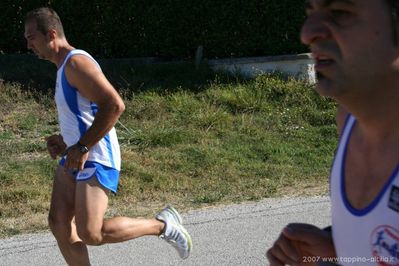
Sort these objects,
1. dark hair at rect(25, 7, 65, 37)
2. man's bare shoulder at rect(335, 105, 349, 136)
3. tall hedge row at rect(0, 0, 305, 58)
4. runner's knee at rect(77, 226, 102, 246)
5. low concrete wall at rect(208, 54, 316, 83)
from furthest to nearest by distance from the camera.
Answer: tall hedge row at rect(0, 0, 305, 58) → low concrete wall at rect(208, 54, 316, 83) → dark hair at rect(25, 7, 65, 37) → runner's knee at rect(77, 226, 102, 246) → man's bare shoulder at rect(335, 105, 349, 136)

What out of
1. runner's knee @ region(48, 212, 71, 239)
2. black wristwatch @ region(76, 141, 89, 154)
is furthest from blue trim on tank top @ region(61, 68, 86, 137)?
runner's knee @ region(48, 212, 71, 239)

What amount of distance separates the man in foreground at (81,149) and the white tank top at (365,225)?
2683mm

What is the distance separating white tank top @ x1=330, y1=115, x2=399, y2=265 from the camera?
67.4 inches

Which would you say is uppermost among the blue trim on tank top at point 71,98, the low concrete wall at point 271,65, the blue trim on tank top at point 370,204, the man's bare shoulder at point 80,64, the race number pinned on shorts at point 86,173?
the blue trim on tank top at point 370,204

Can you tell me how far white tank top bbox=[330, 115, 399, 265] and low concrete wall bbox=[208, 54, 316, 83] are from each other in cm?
852

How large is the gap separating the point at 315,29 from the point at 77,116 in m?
3.01

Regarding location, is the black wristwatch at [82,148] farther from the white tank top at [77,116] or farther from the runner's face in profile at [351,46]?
the runner's face in profile at [351,46]

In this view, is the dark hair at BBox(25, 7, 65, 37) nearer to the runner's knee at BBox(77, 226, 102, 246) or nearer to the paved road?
the runner's knee at BBox(77, 226, 102, 246)

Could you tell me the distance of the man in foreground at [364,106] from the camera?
1.68 metres

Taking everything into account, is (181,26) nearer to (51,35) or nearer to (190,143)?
(190,143)

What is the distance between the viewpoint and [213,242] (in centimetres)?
579

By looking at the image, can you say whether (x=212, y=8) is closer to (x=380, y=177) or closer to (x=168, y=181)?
(x=168, y=181)

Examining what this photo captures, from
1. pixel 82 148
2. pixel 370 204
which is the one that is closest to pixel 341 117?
pixel 370 204

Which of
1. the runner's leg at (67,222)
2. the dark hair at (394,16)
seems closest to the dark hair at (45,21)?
the runner's leg at (67,222)
